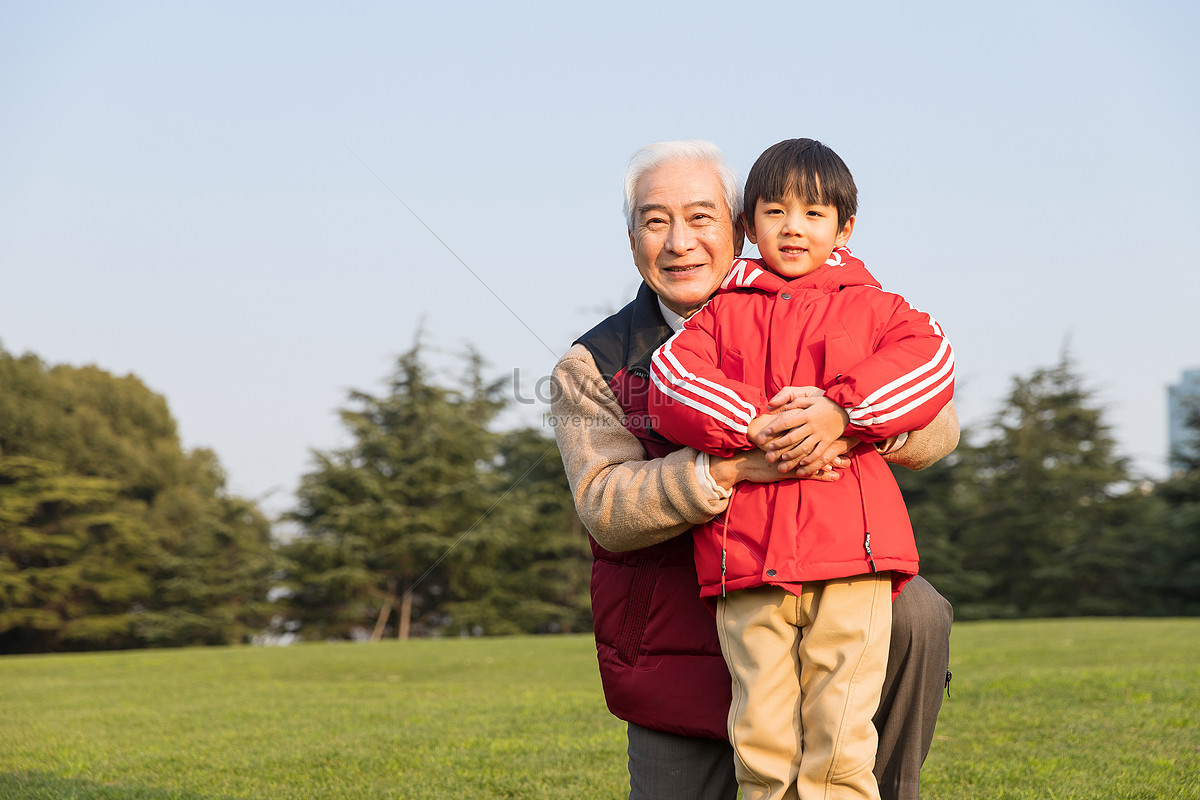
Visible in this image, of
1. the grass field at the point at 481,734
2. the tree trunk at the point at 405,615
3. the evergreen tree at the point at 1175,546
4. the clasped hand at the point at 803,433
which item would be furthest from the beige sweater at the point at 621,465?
the evergreen tree at the point at 1175,546

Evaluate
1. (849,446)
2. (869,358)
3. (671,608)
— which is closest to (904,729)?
(671,608)

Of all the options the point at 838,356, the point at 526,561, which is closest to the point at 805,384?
the point at 838,356

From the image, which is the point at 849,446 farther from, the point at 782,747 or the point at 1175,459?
the point at 1175,459

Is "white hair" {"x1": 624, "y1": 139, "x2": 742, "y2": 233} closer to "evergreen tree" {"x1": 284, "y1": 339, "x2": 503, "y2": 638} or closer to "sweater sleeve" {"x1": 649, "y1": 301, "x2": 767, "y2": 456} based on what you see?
"sweater sleeve" {"x1": 649, "y1": 301, "x2": 767, "y2": 456}

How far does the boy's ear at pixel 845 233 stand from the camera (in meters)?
2.23

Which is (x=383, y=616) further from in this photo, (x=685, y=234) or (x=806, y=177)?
(x=806, y=177)

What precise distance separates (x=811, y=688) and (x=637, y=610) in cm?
50

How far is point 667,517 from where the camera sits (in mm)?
1979

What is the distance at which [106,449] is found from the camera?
2905cm

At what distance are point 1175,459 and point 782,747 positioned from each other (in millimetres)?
29175

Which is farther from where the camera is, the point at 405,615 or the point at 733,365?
the point at 405,615

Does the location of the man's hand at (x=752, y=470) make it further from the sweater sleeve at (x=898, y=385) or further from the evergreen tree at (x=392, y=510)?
the evergreen tree at (x=392, y=510)

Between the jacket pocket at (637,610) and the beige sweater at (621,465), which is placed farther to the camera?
the jacket pocket at (637,610)

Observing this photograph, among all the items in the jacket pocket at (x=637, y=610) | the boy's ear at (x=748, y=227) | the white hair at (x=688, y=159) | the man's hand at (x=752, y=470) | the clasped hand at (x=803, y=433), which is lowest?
the jacket pocket at (x=637, y=610)
